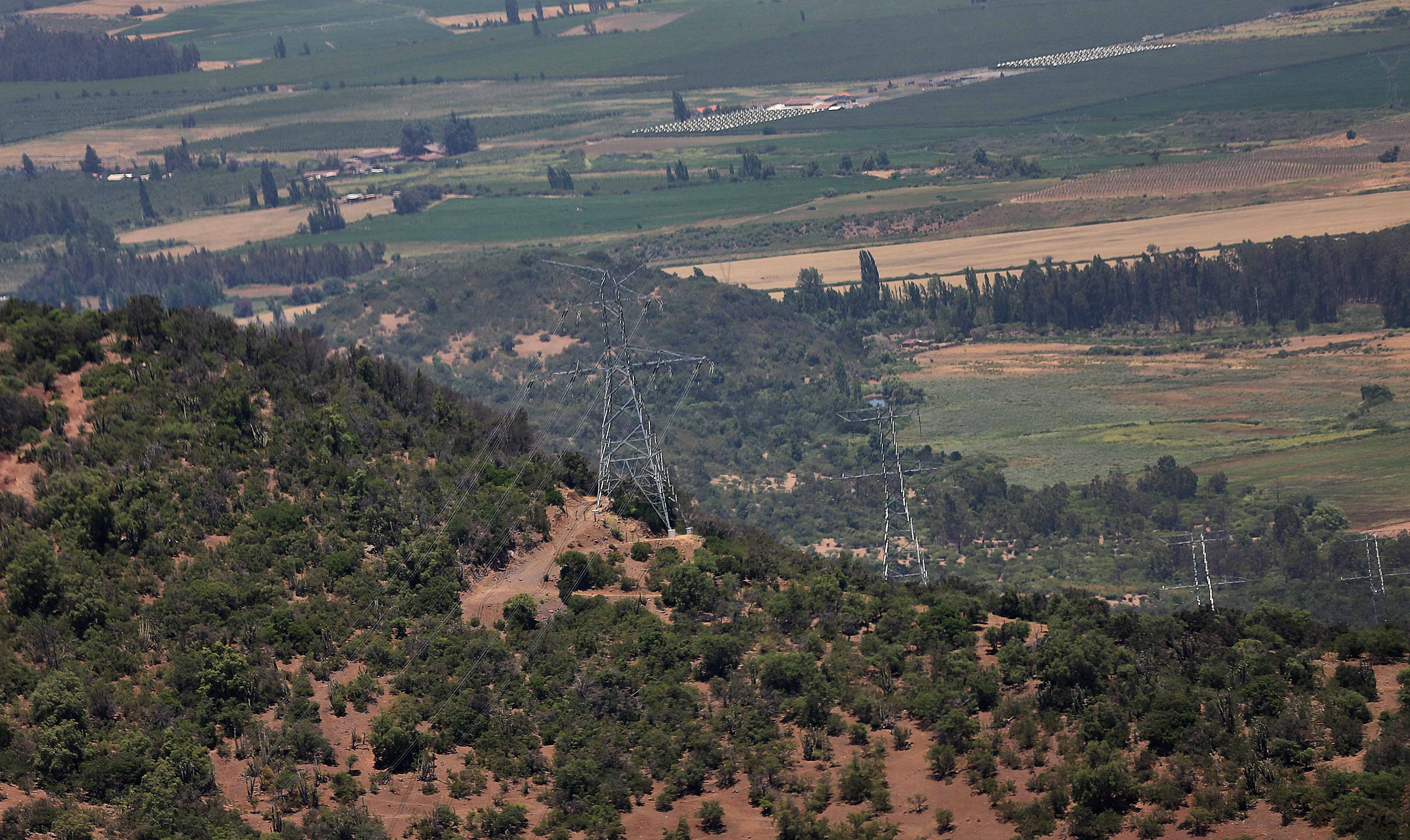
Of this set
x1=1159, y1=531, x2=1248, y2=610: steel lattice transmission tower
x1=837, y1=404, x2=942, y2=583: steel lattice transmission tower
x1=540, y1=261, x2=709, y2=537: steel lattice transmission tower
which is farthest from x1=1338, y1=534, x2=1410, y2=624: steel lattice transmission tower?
x1=540, y1=261, x2=709, y2=537: steel lattice transmission tower

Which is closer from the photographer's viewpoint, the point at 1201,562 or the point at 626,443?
the point at 626,443

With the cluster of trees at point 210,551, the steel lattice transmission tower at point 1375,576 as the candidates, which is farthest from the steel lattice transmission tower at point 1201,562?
the cluster of trees at point 210,551

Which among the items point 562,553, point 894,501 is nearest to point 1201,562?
point 894,501

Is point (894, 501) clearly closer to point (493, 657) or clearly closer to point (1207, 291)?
point (493, 657)

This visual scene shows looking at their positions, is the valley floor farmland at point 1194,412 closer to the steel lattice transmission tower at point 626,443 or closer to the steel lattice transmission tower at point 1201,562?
the steel lattice transmission tower at point 1201,562

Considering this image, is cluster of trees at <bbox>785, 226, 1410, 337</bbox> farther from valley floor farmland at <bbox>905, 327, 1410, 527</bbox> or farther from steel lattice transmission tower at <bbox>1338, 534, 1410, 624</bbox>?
steel lattice transmission tower at <bbox>1338, 534, 1410, 624</bbox>
